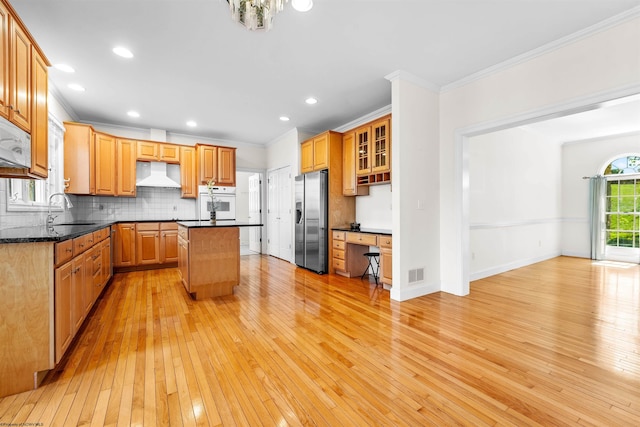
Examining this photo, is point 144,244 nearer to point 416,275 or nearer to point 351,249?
point 351,249

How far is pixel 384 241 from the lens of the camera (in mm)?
4102

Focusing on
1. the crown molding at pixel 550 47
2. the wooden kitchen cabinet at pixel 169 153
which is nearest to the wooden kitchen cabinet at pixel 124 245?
the wooden kitchen cabinet at pixel 169 153

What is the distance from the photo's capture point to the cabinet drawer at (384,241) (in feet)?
13.2

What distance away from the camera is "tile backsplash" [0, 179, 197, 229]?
17.4ft

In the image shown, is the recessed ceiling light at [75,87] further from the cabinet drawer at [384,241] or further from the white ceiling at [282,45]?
the cabinet drawer at [384,241]

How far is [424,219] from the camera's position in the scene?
391cm

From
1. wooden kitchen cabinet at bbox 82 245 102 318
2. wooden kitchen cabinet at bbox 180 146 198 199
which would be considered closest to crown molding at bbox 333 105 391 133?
wooden kitchen cabinet at bbox 180 146 198 199

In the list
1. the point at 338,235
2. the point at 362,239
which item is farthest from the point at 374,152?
the point at 338,235

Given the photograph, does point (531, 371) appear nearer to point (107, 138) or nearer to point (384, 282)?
point (384, 282)

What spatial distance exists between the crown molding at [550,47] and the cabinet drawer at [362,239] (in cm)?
238

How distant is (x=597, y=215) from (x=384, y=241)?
616 cm

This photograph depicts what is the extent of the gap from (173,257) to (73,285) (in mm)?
3400

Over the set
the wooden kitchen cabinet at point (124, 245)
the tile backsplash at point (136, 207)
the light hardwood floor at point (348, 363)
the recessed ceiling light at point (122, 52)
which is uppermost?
the recessed ceiling light at point (122, 52)

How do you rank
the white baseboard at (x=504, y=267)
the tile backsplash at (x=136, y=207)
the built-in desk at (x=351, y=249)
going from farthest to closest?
the tile backsplash at (x=136, y=207), the white baseboard at (x=504, y=267), the built-in desk at (x=351, y=249)
